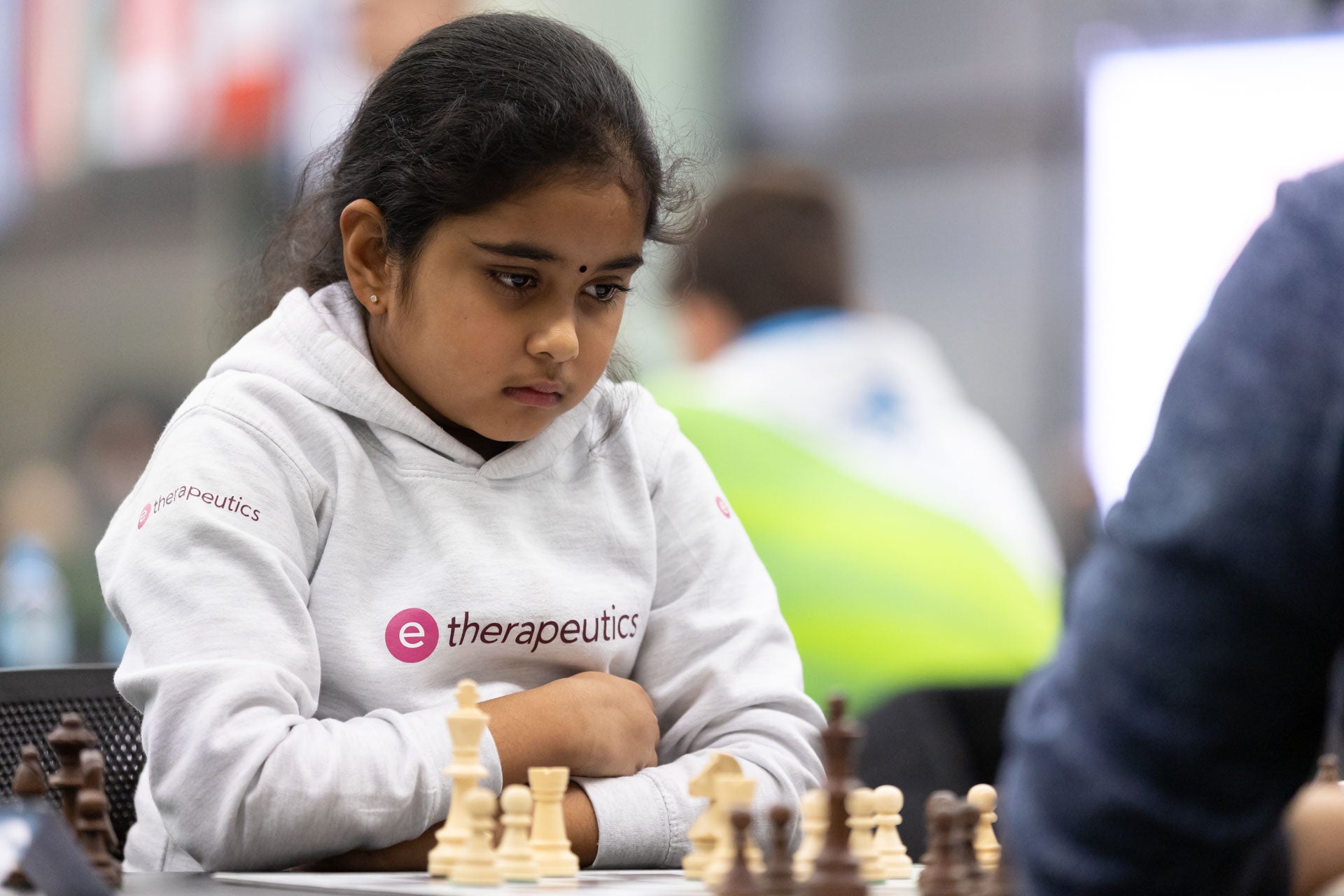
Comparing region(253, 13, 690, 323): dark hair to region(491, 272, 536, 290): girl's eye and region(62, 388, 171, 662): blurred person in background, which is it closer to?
region(491, 272, 536, 290): girl's eye

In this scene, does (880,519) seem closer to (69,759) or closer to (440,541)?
(440,541)

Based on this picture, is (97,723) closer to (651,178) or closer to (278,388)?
(278,388)

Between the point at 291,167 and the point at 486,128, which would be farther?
the point at 291,167

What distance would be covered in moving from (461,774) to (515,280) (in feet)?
1.51

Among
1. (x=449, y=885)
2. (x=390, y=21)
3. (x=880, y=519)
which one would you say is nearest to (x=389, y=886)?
(x=449, y=885)

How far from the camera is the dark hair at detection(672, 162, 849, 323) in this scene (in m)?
3.16

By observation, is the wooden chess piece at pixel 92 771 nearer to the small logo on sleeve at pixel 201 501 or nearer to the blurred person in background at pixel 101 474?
the small logo on sleeve at pixel 201 501

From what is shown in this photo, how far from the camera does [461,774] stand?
3.60 feet

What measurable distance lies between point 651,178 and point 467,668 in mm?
467

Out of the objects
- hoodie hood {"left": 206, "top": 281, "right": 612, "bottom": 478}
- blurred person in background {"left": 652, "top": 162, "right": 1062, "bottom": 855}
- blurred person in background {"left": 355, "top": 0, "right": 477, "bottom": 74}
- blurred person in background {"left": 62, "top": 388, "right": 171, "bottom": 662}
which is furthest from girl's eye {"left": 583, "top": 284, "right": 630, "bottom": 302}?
blurred person in background {"left": 62, "top": 388, "right": 171, "bottom": 662}

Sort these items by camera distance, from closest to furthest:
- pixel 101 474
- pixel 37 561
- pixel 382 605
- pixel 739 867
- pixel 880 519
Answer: pixel 739 867 < pixel 382 605 < pixel 880 519 < pixel 37 561 < pixel 101 474

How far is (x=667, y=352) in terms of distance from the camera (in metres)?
7.24

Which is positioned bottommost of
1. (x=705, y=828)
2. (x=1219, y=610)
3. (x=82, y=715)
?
(x=82, y=715)

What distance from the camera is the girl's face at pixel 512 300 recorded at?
53.7 inches
